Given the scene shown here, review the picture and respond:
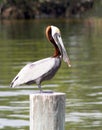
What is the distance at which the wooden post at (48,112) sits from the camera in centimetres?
705

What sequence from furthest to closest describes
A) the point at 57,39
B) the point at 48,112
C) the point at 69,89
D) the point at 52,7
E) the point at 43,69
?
the point at 52,7 → the point at 69,89 → the point at 43,69 → the point at 57,39 → the point at 48,112

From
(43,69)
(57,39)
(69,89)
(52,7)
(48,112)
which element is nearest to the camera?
(48,112)

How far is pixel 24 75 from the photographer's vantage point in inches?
316

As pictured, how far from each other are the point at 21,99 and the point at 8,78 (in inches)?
165

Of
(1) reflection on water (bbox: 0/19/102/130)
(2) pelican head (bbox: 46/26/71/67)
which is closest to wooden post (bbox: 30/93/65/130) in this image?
(2) pelican head (bbox: 46/26/71/67)

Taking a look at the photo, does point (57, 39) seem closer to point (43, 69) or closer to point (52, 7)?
point (43, 69)

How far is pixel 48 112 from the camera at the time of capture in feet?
23.2

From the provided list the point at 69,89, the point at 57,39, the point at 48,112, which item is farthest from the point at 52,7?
the point at 48,112

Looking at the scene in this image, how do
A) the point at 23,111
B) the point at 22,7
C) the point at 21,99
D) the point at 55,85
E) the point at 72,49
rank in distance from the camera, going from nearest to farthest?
the point at 23,111 → the point at 21,99 → the point at 55,85 → the point at 72,49 → the point at 22,7

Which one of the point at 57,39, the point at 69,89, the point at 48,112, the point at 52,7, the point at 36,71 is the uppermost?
the point at 52,7

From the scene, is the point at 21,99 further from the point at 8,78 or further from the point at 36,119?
the point at 36,119

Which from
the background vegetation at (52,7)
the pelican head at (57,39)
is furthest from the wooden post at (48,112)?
the background vegetation at (52,7)

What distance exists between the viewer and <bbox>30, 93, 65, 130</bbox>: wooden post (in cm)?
705

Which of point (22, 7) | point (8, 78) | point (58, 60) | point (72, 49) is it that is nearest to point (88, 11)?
point (22, 7)
